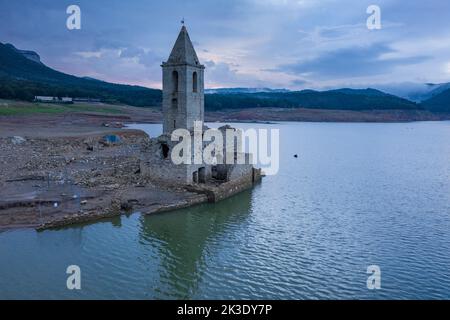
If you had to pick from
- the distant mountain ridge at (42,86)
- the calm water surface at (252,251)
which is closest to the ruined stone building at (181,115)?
the calm water surface at (252,251)

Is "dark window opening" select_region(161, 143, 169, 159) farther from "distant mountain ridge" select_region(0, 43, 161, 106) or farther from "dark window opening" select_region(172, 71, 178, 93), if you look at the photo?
"distant mountain ridge" select_region(0, 43, 161, 106)

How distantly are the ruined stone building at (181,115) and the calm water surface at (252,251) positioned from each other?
2.33m

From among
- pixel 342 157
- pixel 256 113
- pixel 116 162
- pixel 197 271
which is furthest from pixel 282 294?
pixel 256 113

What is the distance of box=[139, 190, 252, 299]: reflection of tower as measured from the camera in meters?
12.4

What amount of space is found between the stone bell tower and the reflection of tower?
18.8 ft

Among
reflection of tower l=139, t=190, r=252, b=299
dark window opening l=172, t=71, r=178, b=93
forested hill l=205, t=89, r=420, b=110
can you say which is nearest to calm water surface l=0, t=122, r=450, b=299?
reflection of tower l=139, t=190, r=252, b=299

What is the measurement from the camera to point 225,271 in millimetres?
13062

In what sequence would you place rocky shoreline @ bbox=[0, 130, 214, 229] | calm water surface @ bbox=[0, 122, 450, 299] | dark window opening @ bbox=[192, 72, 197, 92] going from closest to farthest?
calm water surface @ bbox=[0, 122, 450, 299], rocky shoreline @ bbox=[0, 130, 214, 229], dark window opening @ bbox=[192, 72, 197, 92]

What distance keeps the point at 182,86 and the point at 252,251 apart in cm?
1212

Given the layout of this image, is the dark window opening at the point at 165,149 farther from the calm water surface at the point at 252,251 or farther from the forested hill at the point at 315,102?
the forested hill at the point at 315,102

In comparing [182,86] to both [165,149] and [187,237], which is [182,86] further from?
[187,237]

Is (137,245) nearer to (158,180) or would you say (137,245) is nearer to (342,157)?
(158,180)

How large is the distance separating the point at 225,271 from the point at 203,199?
26.4ft

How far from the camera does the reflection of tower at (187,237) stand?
12.4 meters
